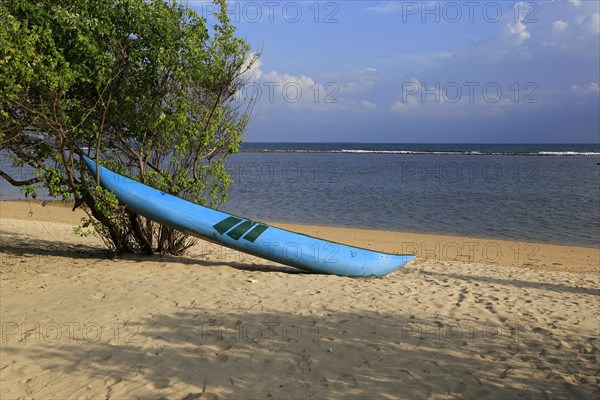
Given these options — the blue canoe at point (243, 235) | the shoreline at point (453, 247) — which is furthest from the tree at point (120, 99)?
the shoreline at point (453, 247)

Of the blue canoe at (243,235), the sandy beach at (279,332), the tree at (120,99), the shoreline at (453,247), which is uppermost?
the tree at (120,99)

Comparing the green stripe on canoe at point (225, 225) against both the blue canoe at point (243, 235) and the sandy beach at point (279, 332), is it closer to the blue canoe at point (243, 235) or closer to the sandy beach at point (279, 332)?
the blue canoe at point (243, 235)

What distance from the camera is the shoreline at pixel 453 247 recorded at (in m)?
12.7

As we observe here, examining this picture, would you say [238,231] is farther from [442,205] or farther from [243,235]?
[442,205]

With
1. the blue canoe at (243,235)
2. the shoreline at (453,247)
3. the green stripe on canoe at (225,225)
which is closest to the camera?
the blue canoe at (243,235)

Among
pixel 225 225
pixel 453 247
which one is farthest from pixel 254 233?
pixel 453 247

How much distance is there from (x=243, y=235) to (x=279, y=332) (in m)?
3.11

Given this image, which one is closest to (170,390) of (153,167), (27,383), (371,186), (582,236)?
(27,383)

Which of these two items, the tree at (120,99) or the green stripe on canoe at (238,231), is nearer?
the tree at (120,99)

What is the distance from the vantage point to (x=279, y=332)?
19.5ft

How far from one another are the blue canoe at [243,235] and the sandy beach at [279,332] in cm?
36

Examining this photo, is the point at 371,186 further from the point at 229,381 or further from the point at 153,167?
the point at 229,381

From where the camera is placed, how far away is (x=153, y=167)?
9336 mm

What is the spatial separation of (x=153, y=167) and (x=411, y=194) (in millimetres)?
22654
